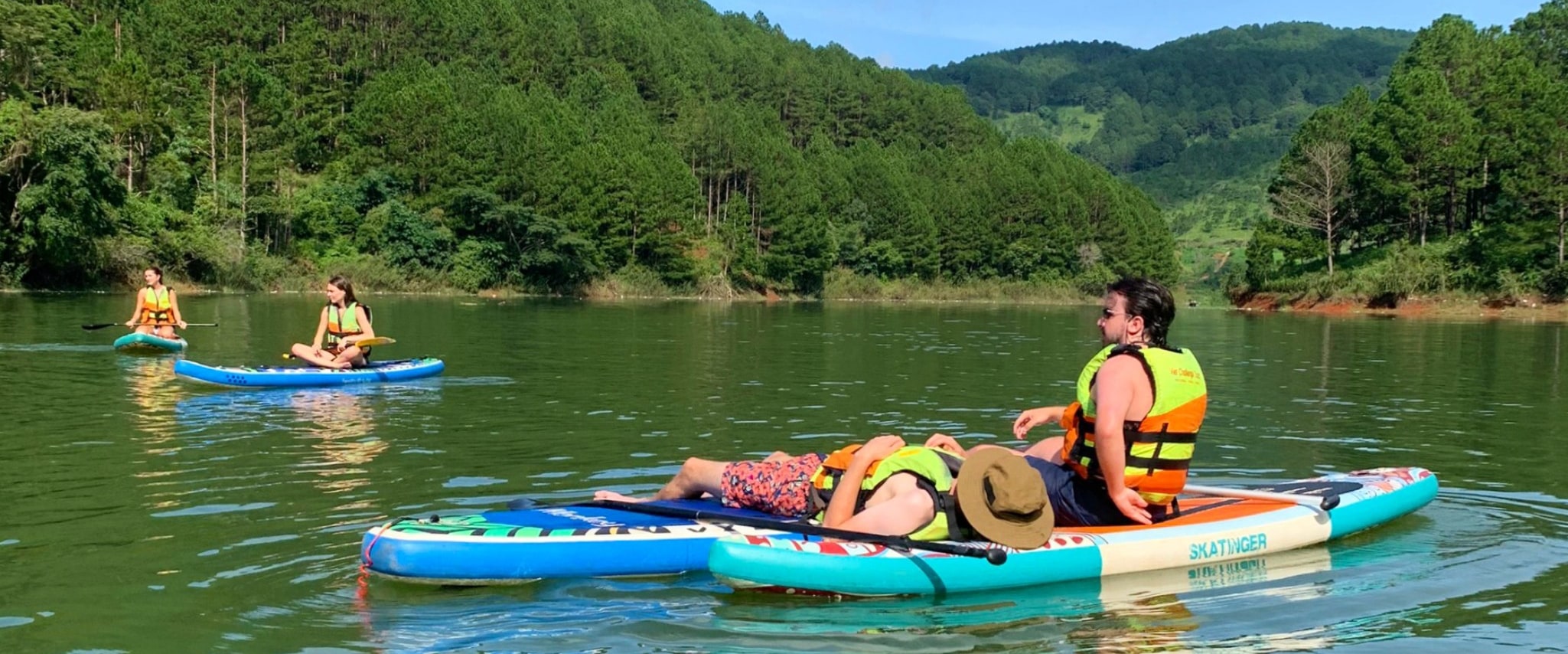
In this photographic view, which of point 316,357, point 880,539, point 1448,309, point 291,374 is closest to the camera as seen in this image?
point 880,539

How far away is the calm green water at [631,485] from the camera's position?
19.6 ft

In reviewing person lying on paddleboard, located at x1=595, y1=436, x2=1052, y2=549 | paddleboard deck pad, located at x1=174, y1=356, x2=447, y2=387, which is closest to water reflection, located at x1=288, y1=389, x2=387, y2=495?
paddleboard deck pad, located at x1=174, y1=356, x2=447, y2=387

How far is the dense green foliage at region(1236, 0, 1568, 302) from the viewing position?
50.9m

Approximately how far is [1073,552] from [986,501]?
1.86 ft

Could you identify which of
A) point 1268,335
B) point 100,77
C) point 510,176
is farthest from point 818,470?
point 510,176

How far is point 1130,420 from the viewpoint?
22.3ft

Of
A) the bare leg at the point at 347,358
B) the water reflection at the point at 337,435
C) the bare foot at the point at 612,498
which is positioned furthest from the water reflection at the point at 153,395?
the bare foot at the point at 612,498

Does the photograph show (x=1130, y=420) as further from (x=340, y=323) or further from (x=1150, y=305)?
(x=340, y=323)

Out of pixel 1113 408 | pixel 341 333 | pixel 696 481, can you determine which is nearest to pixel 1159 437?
pixel 1113 408

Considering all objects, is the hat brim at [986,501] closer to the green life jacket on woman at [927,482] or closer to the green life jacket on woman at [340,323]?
the green life jacket on woman at [927,482]

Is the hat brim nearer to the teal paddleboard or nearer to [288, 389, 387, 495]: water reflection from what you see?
[288, 389, 387, 495]: water reflection

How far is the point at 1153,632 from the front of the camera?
607 cm

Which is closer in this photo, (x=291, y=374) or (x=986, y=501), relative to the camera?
(x=986, y=501)

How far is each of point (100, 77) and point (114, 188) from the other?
15.1 m
